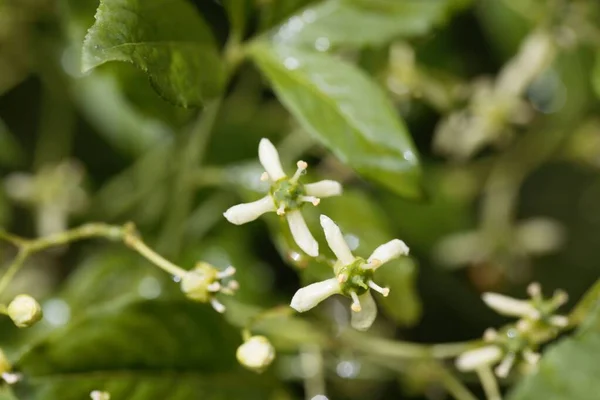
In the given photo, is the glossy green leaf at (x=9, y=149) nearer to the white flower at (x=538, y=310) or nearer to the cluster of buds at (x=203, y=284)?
the cluster of buds at (x=203, y=284)

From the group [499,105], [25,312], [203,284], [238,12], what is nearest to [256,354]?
[203,284]

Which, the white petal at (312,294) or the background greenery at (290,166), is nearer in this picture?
the white petal at (312,294)

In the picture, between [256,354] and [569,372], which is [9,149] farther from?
[569,372]

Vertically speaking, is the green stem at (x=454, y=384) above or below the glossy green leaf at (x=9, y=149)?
below

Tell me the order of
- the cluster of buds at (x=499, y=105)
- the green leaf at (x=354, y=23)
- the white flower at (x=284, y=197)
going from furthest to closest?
the cluster of buds at (x=499, y=105) → the green leaf at (x=354, y=23) → the white flower at (x=284, y=197)

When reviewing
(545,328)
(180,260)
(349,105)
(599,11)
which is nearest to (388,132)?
(349,105)

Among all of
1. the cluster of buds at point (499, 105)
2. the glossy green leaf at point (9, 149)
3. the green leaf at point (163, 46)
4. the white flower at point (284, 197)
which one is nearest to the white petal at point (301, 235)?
the white flower at point (284, 197)

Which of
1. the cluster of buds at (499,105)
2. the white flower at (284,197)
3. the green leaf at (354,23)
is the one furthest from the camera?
the cluster of buds at (499,105)

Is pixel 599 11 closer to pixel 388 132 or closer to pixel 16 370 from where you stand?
pixel 388 132
